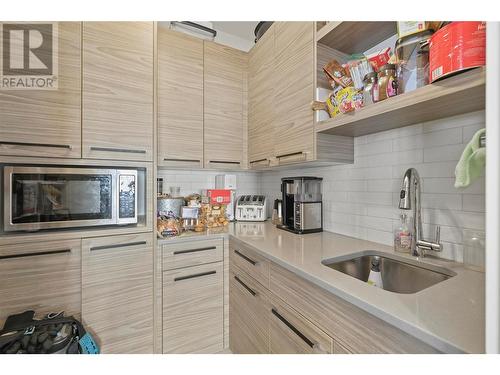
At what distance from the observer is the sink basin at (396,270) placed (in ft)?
3.14

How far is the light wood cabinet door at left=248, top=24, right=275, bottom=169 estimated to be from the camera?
5.53ft

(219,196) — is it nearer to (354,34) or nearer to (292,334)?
(292,334)

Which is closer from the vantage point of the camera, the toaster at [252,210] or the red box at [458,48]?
the red box at [458,48]

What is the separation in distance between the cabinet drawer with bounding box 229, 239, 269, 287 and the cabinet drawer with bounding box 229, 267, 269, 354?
40 millimetres

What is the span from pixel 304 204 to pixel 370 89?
78cm

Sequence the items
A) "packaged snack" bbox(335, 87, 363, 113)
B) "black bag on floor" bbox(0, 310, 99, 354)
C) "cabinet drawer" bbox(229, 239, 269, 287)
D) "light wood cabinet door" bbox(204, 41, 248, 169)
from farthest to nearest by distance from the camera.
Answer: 1. "light wood cabinet door" bbox(204, 41, 248, 169)
2. "cabinet drawer" bbox(229, 239, 269, 287)
3. "packaged snack" bbox(335, 87, 363, 113)
4. "black bag on floor" bbox(0, 310, 99, 354)

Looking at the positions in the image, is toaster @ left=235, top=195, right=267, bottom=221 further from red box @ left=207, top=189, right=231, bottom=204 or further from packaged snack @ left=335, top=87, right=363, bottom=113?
packaged snack @ left=335, top=87, right=363, bottom=113

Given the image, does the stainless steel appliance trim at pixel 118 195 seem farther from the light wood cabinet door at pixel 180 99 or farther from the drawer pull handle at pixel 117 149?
the light wood cabinet door at pixel 180 99

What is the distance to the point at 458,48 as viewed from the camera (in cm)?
65

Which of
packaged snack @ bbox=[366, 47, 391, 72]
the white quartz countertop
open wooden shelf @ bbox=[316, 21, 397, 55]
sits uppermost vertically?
open wooden shelf @ bbox=[316, 21, 397, 55]

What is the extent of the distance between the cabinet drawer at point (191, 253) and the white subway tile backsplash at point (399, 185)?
0.81 m

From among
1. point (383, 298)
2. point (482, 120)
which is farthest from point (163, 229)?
point (482, 120)

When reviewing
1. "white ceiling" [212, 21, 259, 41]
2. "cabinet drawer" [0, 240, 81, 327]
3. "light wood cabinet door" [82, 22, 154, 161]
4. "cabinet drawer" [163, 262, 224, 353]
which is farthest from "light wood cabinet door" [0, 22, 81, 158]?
"white ceiling" [212, 21, 259, 41]

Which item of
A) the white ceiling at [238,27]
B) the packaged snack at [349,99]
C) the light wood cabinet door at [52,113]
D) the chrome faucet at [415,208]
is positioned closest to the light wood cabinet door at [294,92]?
the packaged snack at [349,99]
